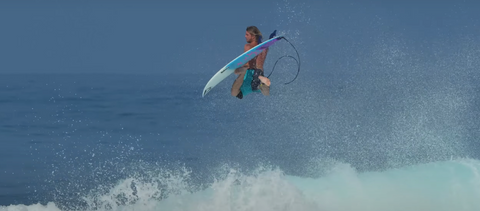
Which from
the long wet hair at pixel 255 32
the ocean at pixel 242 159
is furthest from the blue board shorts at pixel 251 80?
the ocean at pixel 242 159

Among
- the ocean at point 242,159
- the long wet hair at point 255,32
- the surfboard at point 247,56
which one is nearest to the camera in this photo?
the surfboard at point 247,56

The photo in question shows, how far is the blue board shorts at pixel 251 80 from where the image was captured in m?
14.1

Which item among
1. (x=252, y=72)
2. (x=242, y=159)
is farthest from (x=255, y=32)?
(x=242, y=159)

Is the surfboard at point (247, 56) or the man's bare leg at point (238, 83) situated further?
the man's bare leg at point (238, 83)

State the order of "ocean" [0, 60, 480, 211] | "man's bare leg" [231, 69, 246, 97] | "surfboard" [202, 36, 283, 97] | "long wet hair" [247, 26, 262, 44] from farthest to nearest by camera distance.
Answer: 1. "ocean" [0, 60, 480, 211]
2. "man's bare leg" [231, 69, 246, 97]
3. "long wet hair" [247, 26, 262, 44]
4. "surfboard" [202, 36, 283, 97]

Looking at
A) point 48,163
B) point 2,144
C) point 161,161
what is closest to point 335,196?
point 161,161

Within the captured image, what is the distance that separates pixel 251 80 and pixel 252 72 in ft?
0.49

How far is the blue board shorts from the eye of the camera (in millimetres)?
14125

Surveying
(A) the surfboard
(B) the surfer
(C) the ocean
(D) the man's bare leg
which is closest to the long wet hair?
(B) the surfer

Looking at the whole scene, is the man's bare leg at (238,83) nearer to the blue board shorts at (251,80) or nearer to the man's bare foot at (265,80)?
the blue board shorts at (251,80)

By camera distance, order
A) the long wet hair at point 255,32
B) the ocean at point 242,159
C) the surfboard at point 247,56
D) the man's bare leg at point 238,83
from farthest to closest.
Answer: the ocean at point 242,159 → the man's bare leg at point 238,83 → the long wet hair at point 255,32 → the surfboard at point 247,56

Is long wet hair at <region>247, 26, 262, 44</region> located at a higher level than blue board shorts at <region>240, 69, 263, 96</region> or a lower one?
higher

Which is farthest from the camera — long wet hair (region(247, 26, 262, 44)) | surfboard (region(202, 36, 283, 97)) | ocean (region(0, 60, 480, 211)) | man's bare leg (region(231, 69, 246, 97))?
ocean (region(0, 60, 480, 211))

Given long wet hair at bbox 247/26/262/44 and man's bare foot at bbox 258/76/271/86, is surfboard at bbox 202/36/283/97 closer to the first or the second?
long wet hair at bbox 247/26/262/44
